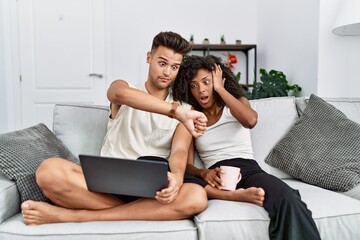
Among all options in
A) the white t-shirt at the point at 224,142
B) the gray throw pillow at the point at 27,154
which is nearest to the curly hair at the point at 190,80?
the white t-shirt at the point at 224,142

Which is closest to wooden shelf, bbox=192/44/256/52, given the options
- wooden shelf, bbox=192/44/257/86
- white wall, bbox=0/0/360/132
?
wooden shelf, bbox=192/44/257/86

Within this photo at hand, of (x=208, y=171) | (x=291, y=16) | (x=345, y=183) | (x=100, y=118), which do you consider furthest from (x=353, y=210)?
(x=291, y=16)

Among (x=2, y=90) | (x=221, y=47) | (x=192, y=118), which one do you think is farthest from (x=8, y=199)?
(x=221, y=47)

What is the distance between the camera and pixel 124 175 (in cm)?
118

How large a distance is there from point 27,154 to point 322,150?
133 centimetres

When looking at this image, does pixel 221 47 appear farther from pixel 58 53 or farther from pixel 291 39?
pixel 58 53

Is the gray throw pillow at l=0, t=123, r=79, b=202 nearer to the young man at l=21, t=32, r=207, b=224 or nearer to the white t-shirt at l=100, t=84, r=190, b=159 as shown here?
the young man at l=21, t=32, r=207, b=224

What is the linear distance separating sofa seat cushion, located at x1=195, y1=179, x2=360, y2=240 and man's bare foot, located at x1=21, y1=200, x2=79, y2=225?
49 cm

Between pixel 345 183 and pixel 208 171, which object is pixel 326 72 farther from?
pixel 208 171

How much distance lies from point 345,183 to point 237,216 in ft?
2.09

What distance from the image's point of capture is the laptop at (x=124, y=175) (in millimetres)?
1129

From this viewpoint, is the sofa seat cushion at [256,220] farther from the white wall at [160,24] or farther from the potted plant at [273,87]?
the white wall at [160,24]

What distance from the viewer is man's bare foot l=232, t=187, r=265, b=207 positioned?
1325mm

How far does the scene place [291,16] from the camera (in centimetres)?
316
